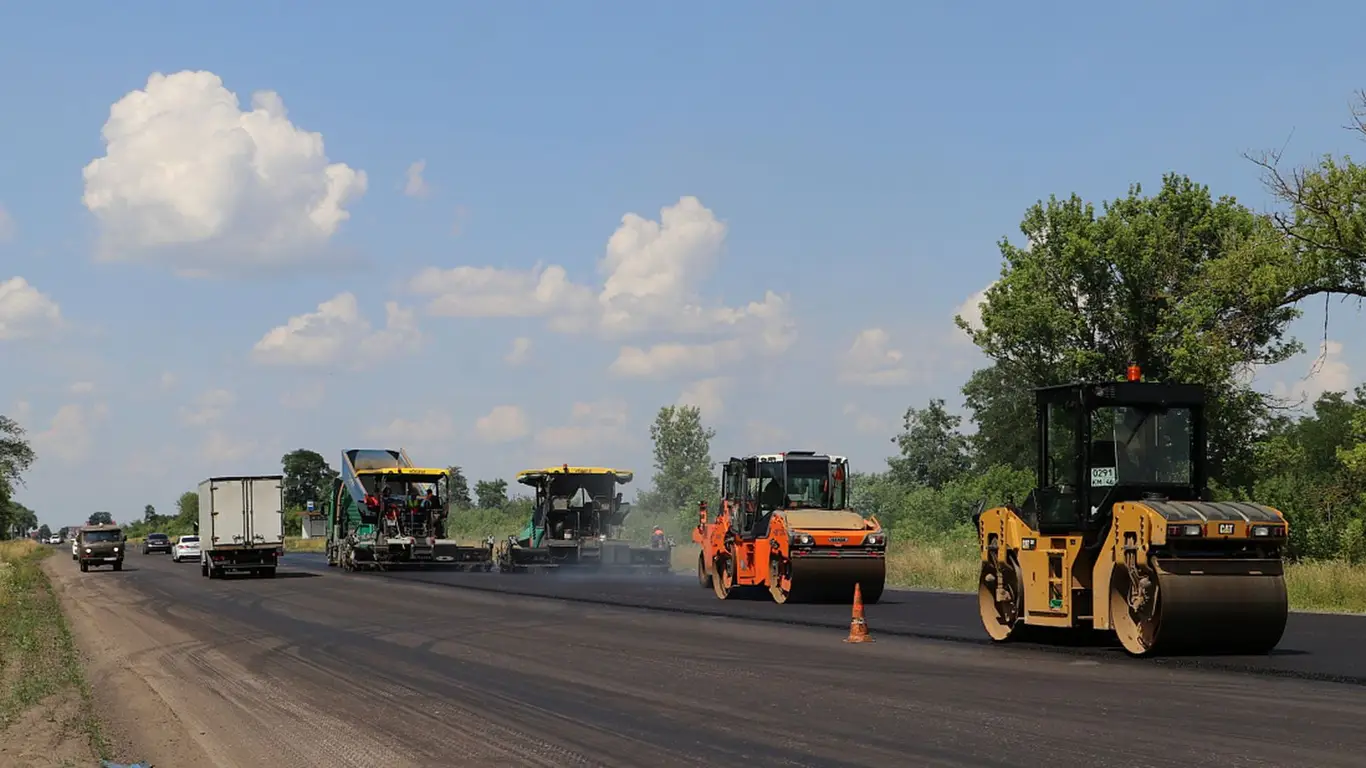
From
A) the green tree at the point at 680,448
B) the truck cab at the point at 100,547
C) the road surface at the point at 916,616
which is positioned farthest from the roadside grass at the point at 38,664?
the green tree at the point at 680,448

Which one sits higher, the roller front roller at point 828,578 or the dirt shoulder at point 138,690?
the roller front roller at point 828,578

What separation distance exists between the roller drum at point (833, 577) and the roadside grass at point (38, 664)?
12.8 meters

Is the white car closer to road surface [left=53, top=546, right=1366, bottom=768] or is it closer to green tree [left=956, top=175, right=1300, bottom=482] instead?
green tree [left=956, top=175, right=1300, bottom=482]

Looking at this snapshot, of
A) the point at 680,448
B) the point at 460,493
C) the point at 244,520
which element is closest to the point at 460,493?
the point at 460,493

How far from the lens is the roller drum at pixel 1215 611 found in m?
16.3

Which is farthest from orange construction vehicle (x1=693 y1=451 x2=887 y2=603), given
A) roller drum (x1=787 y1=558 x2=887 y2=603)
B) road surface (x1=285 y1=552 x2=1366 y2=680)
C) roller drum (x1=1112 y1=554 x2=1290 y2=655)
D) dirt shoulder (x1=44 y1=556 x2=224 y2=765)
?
roller drum (x1=1112 y1=554 x2=1290 y2=655)

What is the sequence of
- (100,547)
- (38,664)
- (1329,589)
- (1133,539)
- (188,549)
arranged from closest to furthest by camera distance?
(1133,539) → (38,664) → (1329,589) → (100,547) → (188,549)

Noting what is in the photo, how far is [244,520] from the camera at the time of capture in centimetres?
4803

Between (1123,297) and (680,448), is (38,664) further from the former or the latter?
(680,448)

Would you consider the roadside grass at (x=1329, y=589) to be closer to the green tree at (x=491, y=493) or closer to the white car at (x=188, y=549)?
the white car at (x=188, y=549)

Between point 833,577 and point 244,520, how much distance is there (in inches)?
1008

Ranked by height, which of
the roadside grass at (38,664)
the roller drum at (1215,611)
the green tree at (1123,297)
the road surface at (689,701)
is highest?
the green tree at (1123,297)

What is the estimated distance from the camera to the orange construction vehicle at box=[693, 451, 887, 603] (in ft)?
94.2

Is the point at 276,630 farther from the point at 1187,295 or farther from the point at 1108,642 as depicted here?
the point at 1187,295
